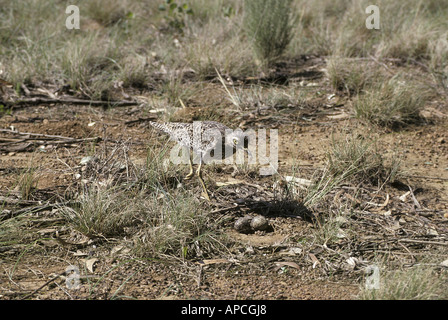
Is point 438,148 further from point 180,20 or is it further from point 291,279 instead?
point 180,20

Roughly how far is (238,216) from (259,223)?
0.22 meters

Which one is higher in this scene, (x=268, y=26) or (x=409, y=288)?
(x=268, y=26)

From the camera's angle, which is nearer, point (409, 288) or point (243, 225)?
point (409, 288)

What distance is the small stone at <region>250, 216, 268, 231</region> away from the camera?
370 centimetres

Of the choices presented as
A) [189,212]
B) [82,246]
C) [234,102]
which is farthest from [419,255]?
[234,102]

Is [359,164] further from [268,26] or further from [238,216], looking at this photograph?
[268,26]

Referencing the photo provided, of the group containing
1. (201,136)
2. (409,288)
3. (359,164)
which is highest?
(201,136)

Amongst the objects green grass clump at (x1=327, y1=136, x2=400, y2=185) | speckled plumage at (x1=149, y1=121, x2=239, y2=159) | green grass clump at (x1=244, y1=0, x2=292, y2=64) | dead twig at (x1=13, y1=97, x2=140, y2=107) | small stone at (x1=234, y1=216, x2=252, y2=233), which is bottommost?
small stone at (x1=234, y1=216, x2=252, y2=233)

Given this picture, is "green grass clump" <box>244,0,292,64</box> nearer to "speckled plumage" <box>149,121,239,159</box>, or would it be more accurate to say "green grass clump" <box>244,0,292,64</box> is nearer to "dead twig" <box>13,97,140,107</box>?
"dead twig" <box>13,97,140,107</box>

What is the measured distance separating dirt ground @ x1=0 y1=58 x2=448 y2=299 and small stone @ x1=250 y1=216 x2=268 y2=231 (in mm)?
58

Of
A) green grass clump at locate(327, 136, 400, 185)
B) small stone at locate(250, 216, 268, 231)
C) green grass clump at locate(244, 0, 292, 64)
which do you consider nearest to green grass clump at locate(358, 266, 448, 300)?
small stone at locate(250, 216, 268, 231)

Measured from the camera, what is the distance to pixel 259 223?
3691 mm

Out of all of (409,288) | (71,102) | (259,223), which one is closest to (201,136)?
(259,223)

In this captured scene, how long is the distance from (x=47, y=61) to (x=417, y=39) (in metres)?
4.51
